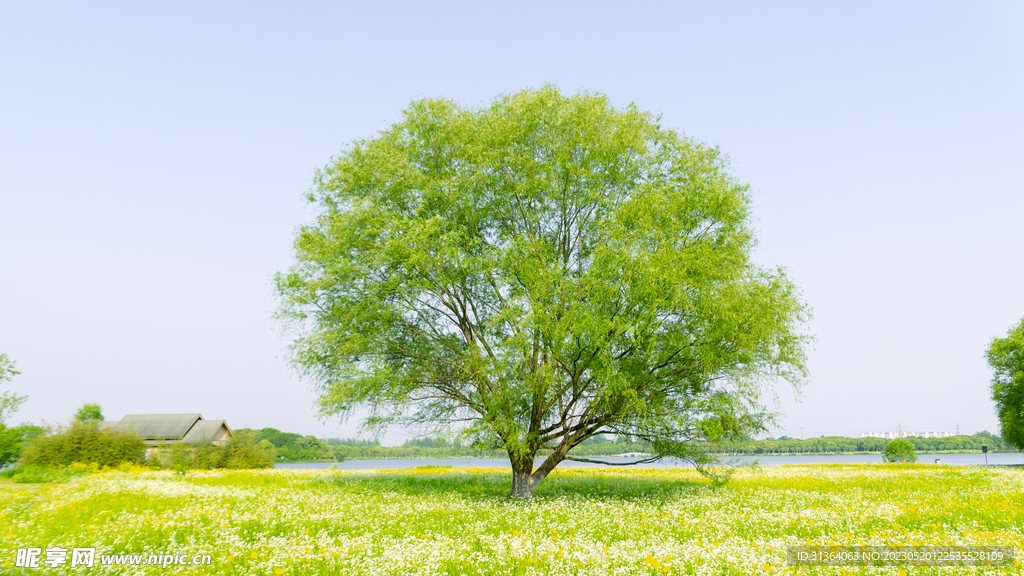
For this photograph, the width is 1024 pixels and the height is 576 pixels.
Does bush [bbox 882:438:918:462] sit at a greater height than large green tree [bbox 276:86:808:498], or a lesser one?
lesser

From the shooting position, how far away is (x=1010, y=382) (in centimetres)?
4459

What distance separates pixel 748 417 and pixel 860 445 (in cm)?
13819

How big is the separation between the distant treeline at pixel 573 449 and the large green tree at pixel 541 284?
96cm

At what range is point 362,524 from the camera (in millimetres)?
12188

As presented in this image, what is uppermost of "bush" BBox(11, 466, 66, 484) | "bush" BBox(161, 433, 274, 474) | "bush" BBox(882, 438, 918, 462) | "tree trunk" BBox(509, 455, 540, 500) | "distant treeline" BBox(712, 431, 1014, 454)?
"tree trunk" BBox(509, 455, 540, 500)

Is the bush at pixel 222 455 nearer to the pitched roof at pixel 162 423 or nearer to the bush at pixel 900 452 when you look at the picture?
the pitched roof at pixel 162 423

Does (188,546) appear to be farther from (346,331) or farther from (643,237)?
(643,237)

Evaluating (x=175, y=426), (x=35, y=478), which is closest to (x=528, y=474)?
(x=35, y=478)

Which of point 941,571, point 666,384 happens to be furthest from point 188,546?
point 666,384

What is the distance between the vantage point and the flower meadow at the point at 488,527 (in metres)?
8.59

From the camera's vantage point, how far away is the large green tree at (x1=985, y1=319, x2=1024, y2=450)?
140 ft

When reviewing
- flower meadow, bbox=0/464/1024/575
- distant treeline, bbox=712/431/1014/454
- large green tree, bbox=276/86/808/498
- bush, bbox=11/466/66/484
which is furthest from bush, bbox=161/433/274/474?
distant treeline, bbox=712/431/1014/454

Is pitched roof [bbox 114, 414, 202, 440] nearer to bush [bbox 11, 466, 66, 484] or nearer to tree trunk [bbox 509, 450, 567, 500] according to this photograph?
bush [bbox 11, 466, 66, 484]

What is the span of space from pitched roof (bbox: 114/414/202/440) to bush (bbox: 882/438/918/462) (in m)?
75.1
